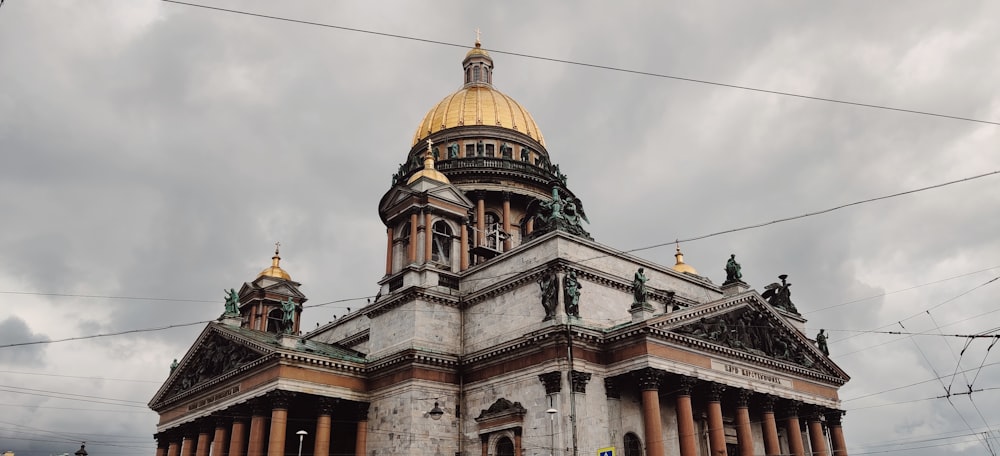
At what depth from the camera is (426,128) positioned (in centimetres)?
5631

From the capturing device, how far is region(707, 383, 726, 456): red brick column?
3206 centimetres

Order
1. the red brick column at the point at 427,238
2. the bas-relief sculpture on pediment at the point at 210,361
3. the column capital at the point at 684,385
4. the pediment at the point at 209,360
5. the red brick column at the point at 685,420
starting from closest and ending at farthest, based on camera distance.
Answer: the red brick column at the point at 685,420
the column capital at the point at 684,385
the pediment at the point at 209,360
the bas-relief sculpture on pediment at the point at 210,361
the red brick column at the point at 427,238

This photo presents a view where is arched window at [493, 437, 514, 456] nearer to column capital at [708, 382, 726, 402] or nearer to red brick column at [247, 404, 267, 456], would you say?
column capital at [708, 382, 726, 402]

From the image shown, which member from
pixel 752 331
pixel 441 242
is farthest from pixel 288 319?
pixel 752 331

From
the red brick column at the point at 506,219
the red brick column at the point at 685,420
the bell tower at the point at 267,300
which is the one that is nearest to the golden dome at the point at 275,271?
the bell tower at the point at 267,300

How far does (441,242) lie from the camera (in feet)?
140

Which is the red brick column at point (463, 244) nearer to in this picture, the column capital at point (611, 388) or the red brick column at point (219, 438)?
the column capital at point (611, 388)

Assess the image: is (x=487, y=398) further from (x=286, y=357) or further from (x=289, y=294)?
(x=289, y=294)

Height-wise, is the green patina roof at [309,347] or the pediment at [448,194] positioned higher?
the pediment at [448,194]

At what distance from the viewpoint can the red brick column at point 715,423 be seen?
3206cm

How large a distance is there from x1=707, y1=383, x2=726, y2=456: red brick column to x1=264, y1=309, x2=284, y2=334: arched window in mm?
29553

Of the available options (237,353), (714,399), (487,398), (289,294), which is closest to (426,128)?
(289,294)

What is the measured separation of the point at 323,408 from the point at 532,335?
34.9 ft

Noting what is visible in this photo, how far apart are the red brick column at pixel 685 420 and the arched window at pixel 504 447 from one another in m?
7.11
